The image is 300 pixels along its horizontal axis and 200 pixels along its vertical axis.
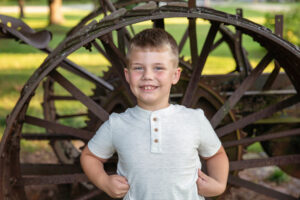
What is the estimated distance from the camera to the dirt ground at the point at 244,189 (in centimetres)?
425

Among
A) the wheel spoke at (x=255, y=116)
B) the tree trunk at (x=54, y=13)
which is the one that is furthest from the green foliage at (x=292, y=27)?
the tree trunk at (x=54, y=13)

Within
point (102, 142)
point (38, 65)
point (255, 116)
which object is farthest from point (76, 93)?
point (38, 65)

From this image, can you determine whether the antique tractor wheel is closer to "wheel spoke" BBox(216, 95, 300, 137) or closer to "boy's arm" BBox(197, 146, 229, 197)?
"wheel spoke" BBox(216, 95, 300, 137)

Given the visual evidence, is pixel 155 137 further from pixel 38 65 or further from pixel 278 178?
pixel 38 65

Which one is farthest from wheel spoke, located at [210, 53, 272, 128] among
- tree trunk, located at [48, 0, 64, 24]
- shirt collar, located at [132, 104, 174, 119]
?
tree trunk, located at [48, 0, 64, 24]

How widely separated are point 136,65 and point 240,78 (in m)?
2.11

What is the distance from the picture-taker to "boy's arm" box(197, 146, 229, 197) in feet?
6.95

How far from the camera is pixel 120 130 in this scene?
2.08 meters

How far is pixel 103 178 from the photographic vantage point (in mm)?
2131

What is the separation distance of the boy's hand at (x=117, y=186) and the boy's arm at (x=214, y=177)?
0.38m

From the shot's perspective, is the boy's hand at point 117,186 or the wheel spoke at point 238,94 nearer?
the boy's hand at point 117,186

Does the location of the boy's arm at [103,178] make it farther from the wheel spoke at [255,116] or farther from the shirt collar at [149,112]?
the wheel spoke at [255,116]

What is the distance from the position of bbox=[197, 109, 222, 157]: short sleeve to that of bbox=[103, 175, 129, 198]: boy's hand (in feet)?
1.41

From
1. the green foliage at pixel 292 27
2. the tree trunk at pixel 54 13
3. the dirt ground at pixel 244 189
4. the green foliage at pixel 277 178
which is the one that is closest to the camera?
the dirt ground at pixel 244 189
